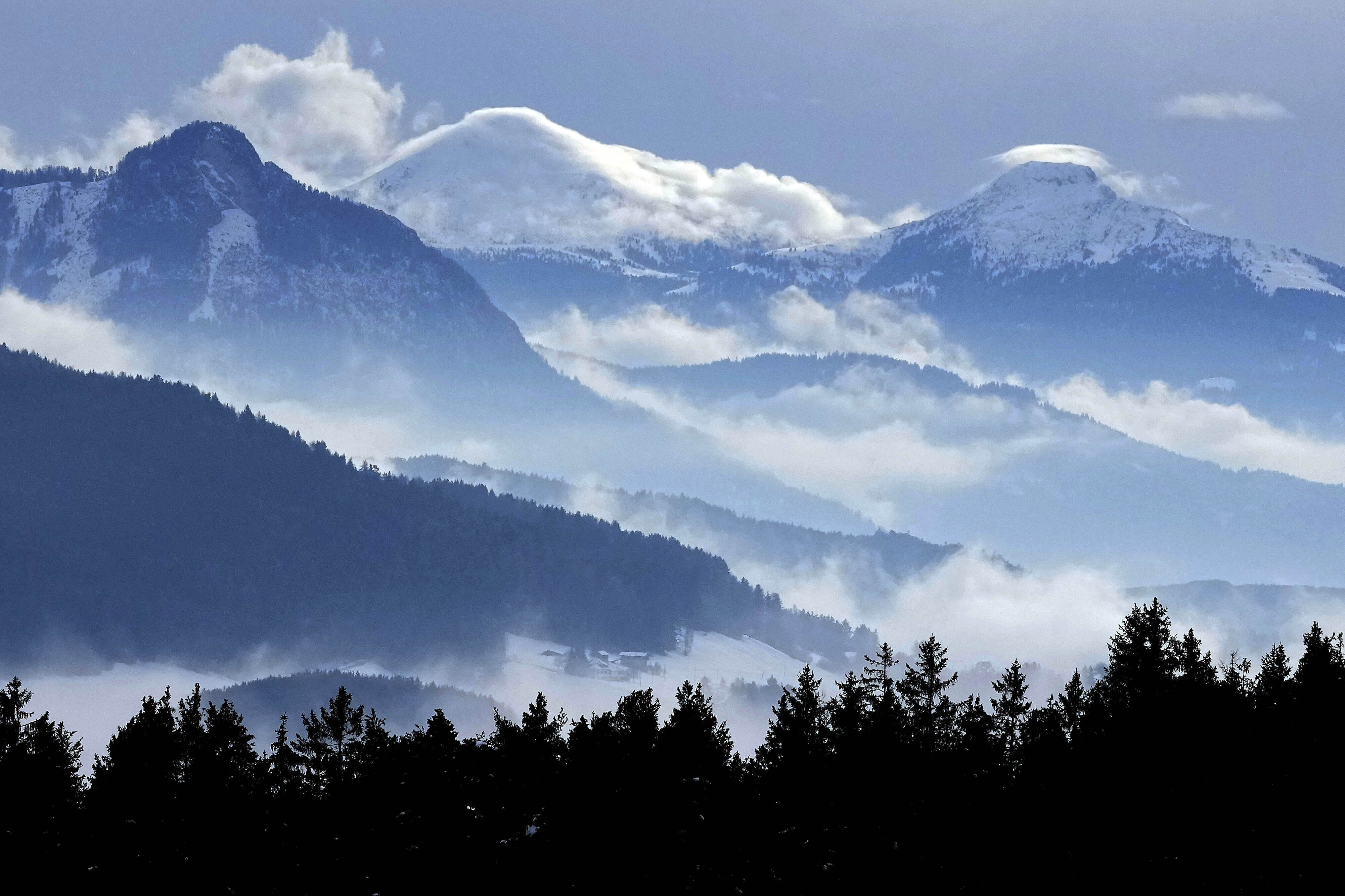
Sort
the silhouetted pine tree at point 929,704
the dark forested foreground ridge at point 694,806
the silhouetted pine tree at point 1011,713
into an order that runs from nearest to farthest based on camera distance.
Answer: the dark forested foreground ridge at point 694,806 < the silhouetted pine tree at point 929,704 < the silhouetted pine tree at point 1011,713

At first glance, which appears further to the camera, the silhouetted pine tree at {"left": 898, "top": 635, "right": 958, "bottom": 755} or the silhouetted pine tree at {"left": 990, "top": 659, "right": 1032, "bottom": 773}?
the silhouetted pine tree at {"left": 990, "top": 659, "right": 1032, "bottom": 773}

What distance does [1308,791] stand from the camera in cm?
5325

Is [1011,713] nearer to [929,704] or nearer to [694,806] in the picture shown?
[929,704]

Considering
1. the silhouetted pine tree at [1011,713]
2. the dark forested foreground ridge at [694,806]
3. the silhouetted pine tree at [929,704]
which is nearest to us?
the dark forested foreground ridge at [694,806]

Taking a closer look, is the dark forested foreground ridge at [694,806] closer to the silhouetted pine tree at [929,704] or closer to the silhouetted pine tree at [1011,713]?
the silhouetted pine tree at [929,704]

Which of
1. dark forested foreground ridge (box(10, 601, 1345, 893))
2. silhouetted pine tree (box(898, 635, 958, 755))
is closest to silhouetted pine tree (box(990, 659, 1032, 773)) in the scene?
dark forested foreground ridge (box(10, 601, 1345, 893))

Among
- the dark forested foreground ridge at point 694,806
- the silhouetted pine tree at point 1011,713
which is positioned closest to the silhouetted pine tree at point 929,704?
the dark forested foreground ridge at point 694,806

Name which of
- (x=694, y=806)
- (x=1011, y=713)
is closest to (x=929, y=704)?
(x=1011, y=713)

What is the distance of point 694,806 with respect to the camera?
172ft

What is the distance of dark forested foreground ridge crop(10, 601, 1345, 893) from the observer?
1983 inches

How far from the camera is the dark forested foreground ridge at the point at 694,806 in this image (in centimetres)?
5038

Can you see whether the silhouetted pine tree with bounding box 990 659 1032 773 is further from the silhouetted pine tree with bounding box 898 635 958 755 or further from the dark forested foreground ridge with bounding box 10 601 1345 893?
the silhouetted pine tree with bounding box 898 635 958 755

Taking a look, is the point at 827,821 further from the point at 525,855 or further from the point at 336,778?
the point at 336,778

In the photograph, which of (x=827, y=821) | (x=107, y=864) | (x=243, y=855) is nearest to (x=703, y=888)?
(x=827, y=821)
